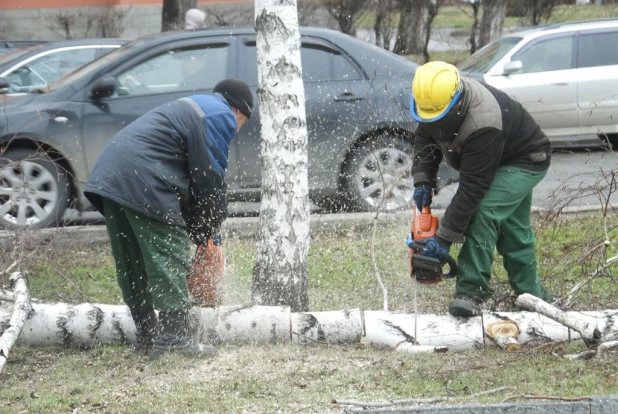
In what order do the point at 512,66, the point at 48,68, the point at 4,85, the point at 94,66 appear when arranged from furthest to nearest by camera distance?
the point at 512,66, the point at 48,68, the point at 4,85, the point at 94,66

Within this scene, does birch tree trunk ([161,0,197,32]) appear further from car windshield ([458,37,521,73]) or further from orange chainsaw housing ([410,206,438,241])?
orange chainsaw housing ([410,206,438,241])

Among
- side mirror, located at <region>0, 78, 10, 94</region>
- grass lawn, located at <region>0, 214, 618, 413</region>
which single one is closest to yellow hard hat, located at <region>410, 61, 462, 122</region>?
grass lawn, located at <region>0, 214, 618, 413</region>

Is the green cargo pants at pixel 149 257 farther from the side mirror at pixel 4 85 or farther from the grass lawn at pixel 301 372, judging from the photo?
the side mirror at pixel 4 85

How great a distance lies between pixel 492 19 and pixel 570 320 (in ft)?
51.3

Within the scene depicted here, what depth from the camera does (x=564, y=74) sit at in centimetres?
1237

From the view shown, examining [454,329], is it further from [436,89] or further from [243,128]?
[243,128]

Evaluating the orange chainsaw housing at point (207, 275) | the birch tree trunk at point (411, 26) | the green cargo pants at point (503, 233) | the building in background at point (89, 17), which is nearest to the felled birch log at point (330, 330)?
the orange chainsaw housing at point (207, 275)

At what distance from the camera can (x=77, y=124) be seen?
333 inches

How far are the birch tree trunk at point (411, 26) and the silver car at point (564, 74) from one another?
7704 mm

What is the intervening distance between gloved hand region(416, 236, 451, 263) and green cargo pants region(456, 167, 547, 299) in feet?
0.88

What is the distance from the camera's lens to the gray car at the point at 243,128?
8.24 meters

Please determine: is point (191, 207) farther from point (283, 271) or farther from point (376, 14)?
point (376, 14)

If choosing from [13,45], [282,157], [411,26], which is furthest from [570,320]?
[411,26]

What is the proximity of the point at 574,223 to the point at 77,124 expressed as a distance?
4608 mm
